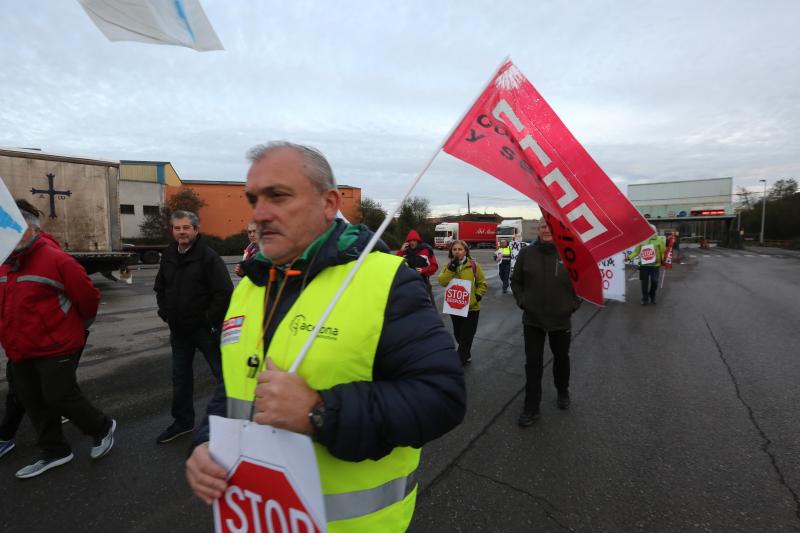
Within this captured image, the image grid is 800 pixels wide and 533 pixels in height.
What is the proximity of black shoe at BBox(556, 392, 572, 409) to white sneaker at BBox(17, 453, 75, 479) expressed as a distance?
4251 mm

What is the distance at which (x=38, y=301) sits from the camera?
289 centimetres

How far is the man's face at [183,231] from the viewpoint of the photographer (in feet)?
11.7

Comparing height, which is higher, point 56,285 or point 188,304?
point 56,285

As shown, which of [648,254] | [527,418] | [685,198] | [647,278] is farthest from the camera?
[685,198]

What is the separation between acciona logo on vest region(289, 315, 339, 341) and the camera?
1.16 meters

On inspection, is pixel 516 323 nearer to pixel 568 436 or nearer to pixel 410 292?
pixel 568 436

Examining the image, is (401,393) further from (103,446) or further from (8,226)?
(103,446)

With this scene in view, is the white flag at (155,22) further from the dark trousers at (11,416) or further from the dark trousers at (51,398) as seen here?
the dark trousers at (11,416)

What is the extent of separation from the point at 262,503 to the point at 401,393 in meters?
0.46

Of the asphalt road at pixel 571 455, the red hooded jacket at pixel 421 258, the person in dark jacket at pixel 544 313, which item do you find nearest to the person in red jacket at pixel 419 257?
the red hooded jacket at pixel 421 258

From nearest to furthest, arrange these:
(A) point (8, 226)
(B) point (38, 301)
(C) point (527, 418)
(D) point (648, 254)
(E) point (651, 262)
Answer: (A) point (8, 226), (B) point (38, 301), (C) point (527, 418), (D) point (648, 254), (E) point (651, 262)

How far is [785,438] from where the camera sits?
3.45m

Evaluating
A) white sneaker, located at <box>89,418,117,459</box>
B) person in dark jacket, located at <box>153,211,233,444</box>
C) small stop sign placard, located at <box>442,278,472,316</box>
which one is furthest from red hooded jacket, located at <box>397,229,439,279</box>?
white sneaker, located at <box>89,418,117,459</box>

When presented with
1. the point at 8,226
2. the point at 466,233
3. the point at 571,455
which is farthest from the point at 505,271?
the point at 466,233
